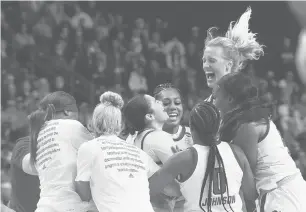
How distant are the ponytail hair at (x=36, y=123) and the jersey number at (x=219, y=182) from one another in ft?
4.24

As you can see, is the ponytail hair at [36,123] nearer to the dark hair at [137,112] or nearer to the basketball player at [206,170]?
the dark hair at [137,112]

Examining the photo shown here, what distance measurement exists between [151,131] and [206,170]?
722 mm

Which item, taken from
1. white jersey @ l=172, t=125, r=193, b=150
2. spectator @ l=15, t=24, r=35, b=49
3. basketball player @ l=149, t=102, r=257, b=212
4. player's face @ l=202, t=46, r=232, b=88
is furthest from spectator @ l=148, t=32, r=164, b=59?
basketball player @ l=149, t=102, r=257, b=212

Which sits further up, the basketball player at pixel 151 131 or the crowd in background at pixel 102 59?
the crowd in background at pixel 102 59

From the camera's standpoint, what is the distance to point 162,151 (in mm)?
4023

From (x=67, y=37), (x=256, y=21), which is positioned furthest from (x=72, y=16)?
(x=256, y=21)

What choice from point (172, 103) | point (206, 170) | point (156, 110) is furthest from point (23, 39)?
point (206, 170)

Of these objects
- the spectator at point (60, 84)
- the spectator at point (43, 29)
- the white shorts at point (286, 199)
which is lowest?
the white shorts at point (286, 199)

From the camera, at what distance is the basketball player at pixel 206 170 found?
11.4 ft

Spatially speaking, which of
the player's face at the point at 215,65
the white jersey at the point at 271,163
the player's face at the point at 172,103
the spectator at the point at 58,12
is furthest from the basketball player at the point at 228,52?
the spectator at the point at 58,12

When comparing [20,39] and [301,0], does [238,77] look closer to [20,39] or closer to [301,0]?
[301,0]

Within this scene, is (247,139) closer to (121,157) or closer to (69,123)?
(121,157)

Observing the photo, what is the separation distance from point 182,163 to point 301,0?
529 cm

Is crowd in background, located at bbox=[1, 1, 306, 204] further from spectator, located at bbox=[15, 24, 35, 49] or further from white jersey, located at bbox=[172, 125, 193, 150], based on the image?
white jersey, located at bbox=[172, 125, 193, 150]
